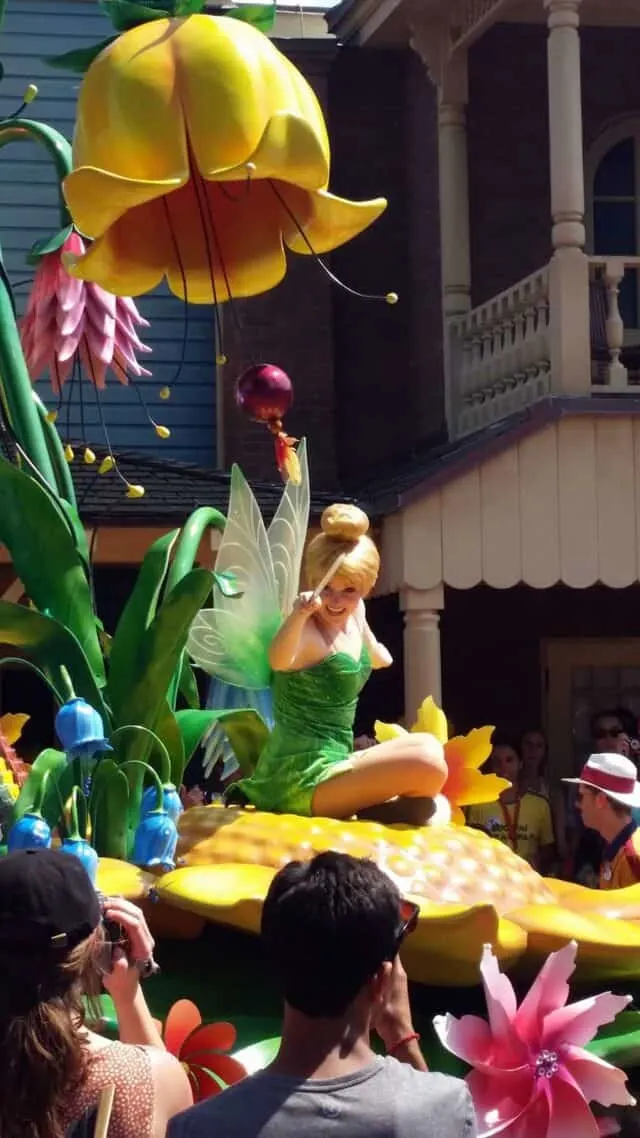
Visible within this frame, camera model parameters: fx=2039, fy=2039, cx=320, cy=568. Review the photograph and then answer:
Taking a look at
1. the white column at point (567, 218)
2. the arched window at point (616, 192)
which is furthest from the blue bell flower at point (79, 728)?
the arched window at point (616, 192)

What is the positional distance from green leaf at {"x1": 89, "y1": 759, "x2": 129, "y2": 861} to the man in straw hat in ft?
4.39

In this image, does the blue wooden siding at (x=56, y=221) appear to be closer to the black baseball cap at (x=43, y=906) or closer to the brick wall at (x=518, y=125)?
the brick wall at (x=518, y=125)

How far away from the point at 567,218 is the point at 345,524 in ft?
18.8

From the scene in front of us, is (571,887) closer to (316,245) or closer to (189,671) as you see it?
(189,671)

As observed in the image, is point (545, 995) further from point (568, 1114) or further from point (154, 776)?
point (154, 776)

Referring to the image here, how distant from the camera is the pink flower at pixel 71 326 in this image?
5.25m

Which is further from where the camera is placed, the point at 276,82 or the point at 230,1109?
the point at 276,82

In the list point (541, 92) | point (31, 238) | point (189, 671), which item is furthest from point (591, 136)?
point (189, 671)

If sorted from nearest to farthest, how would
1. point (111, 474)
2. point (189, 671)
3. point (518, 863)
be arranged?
point (518, 863), point (189, 671), point (111, 474)

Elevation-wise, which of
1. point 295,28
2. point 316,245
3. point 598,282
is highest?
point 295,28

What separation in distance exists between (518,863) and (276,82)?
1986 mm

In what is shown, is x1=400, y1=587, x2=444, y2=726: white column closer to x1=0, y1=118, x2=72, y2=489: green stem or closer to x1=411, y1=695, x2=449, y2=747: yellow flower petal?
x1=411, y1=695, x2=449, y2=747: yellow flower petal

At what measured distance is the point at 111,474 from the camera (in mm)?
10781

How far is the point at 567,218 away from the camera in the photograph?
10.4 metres
